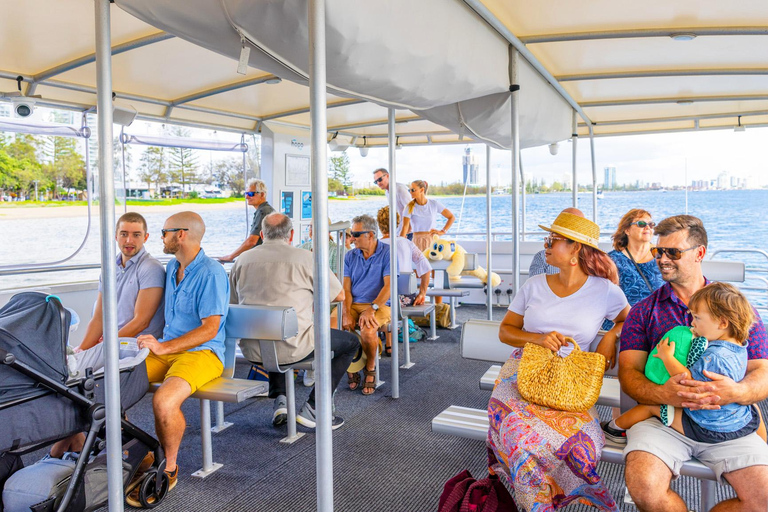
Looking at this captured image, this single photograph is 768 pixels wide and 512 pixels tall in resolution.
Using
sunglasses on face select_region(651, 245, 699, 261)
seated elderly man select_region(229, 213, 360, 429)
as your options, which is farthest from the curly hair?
seated elderly man select_region(229, 213, 360, 429)

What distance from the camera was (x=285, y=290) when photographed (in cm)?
394

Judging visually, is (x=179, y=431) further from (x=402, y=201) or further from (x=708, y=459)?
(x=402, y=201)

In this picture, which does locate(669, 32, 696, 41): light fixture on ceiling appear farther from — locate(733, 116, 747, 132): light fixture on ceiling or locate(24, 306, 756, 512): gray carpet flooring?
locate(733, 116, 747, 132): light fixture on ceiling

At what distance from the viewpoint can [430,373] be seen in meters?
5.49

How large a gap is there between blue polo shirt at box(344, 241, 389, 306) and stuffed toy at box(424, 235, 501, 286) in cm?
239

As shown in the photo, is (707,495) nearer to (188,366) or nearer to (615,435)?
(615,435)

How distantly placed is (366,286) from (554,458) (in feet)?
10.2

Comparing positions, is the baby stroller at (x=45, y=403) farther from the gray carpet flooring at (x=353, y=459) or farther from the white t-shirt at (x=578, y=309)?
A: the white t-shirt at (x=578, y=309)

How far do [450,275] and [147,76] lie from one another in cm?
465

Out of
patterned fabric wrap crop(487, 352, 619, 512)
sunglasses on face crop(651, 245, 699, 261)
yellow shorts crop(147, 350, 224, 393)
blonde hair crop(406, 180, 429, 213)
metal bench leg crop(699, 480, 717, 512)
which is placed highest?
blonde hair crop(406, 180, 429, 213)

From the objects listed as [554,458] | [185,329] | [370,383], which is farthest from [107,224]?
[370,383]

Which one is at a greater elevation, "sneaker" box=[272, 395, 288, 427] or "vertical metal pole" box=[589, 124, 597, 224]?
"vertical metal pole" box=[589, 124, 597, 224]

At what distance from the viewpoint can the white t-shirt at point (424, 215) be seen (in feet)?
24.8

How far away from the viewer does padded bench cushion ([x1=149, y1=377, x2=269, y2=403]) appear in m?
3.19
